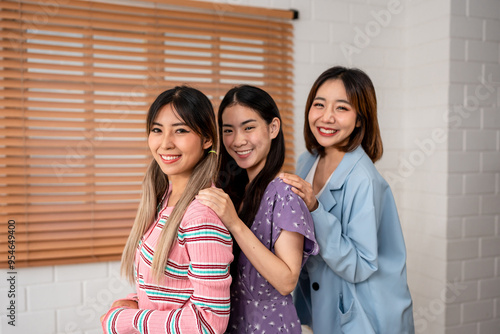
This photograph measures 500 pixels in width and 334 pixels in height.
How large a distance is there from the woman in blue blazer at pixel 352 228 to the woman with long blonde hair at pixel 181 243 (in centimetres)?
42

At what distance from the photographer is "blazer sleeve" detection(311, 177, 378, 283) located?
138 centimetres

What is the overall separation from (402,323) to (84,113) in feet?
5.62

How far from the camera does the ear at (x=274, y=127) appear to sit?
136cm

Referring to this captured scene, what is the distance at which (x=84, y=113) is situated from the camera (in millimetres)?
2100

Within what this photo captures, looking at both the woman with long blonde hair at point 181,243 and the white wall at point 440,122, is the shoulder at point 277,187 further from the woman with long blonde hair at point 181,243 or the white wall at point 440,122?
the white wall at point 440,122

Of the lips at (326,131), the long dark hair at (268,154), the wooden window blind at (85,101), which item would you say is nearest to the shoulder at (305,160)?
the lips at (326,131)

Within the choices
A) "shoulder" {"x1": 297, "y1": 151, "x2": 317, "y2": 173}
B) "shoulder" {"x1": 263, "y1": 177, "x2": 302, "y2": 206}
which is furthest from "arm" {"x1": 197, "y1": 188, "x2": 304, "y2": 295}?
"shoulder" {"x1": 297, "y1": 151, "x2": 317, "y2": 173}

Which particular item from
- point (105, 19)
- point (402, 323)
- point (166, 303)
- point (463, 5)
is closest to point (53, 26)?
point (105, 19)

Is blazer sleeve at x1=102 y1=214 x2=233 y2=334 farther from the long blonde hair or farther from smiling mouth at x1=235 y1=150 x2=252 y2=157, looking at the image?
smiling mouth at x1=235 y1=150 x2=252 y2=157

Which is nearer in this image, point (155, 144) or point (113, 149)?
point (155, 144)

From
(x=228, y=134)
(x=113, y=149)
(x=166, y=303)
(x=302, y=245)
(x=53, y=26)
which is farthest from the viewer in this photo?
(x=113, y=149)

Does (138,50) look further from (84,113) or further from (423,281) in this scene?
(423,281)

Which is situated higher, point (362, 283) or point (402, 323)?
point (362, 283)

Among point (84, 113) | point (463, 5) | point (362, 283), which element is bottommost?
point (362, 283)
